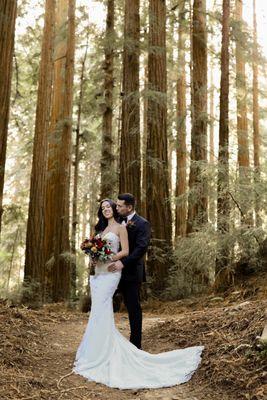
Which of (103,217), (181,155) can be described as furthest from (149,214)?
(181,155)

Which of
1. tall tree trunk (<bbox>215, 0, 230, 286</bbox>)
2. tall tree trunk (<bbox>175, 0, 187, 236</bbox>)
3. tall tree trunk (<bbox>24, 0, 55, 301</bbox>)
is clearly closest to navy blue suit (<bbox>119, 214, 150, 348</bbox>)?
tall tree trunk (<bbox>215, 0, 230, 286</bbox>)

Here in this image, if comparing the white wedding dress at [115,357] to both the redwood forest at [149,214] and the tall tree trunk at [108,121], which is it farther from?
the tall tree trunk at [108,121]

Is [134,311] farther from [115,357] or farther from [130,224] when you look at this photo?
[130,224]

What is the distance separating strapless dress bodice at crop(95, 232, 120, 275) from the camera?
588cm

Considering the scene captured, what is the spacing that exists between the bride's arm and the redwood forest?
133 cm

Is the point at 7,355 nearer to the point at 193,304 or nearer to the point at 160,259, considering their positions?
the point at 193,304

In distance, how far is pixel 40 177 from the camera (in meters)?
11.7


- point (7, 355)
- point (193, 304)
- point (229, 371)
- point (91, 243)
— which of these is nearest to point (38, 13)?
point (193, 304)

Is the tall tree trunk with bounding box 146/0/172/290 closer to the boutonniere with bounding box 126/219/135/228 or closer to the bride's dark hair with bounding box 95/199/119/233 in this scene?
the bride's dark hair with bounding box 95/199/119/233

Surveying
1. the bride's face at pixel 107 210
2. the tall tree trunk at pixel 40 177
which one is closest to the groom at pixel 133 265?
the bride's face at pixel 107 210

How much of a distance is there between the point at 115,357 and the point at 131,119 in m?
7.23

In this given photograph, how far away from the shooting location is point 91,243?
19.0 ft

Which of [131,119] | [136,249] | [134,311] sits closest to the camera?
[136,249]

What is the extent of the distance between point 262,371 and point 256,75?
71.3 feet
